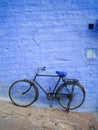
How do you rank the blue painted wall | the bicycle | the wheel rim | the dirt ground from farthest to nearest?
the wheel rim
the bicycle
the blue painted wall
the dirt ground

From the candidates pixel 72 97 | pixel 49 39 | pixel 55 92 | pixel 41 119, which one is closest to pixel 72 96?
pixel 72 97

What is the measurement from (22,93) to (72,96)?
138 cm

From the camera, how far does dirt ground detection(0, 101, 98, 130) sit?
18.7ft

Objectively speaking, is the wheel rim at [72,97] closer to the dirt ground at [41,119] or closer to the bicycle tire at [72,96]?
the bicycle tire at [72,96]

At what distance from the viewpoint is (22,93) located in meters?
7.17

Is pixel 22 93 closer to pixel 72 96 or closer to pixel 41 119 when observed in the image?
pixel 41 119

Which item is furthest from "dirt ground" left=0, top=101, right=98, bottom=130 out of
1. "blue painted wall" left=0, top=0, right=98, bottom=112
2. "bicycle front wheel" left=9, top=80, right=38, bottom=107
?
"blue painted wall" left=0, top=0, right=98, bottom=112

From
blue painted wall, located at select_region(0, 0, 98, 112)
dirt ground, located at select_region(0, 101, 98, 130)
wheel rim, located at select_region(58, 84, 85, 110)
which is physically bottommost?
dirt ground, located at select_region(0, 101, 98, 130)

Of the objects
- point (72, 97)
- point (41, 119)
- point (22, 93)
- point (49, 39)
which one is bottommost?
point (41, 119)

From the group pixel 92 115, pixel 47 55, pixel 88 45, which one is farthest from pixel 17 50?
pixel 92 115

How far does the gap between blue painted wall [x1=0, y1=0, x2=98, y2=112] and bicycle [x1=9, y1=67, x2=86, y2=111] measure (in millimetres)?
200

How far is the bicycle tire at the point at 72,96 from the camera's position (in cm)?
705

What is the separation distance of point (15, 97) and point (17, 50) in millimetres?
1320

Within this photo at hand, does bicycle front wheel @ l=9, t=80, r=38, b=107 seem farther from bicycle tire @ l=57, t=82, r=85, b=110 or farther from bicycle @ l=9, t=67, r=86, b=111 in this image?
bicycle tire @ l=57, t=82, r=85, b=110
